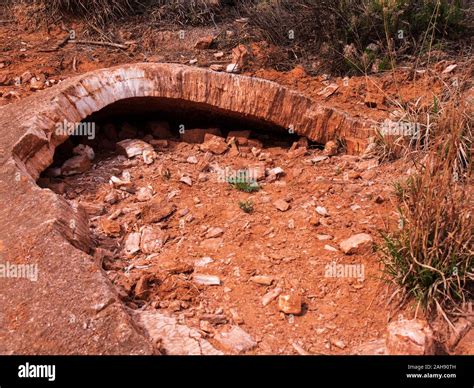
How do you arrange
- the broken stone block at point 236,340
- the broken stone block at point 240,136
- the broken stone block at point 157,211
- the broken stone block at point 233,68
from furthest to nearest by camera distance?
the broken stone block at point 233,68 → the broken stone block at point 240,136 → the broken stone block at point 157,211 → the broken stone block at point 236,340

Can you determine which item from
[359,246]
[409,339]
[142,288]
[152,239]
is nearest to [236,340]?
[142,288]

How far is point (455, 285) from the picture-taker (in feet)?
9.57

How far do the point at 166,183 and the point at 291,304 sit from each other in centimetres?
156

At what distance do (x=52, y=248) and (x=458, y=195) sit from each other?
2.08 metres

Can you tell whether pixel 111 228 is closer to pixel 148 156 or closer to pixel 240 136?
pixel 148 156

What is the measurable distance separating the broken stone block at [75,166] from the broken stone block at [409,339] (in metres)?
2.51

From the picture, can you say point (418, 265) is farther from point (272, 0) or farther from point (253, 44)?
point (272, 0)

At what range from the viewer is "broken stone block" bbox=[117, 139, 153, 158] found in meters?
4.49

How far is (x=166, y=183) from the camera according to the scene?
4227 millimetres

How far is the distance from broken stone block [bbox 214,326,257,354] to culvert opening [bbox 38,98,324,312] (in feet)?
0.41

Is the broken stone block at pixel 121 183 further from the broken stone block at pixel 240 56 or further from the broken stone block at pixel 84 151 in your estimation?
the broken stone block at pixel 240 56

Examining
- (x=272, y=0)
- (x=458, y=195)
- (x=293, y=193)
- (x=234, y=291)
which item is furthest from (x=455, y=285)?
(x=272, y=0)

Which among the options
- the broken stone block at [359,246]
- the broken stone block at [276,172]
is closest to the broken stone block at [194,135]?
the broken stone block at [276,172]

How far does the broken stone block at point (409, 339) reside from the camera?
258 cm
